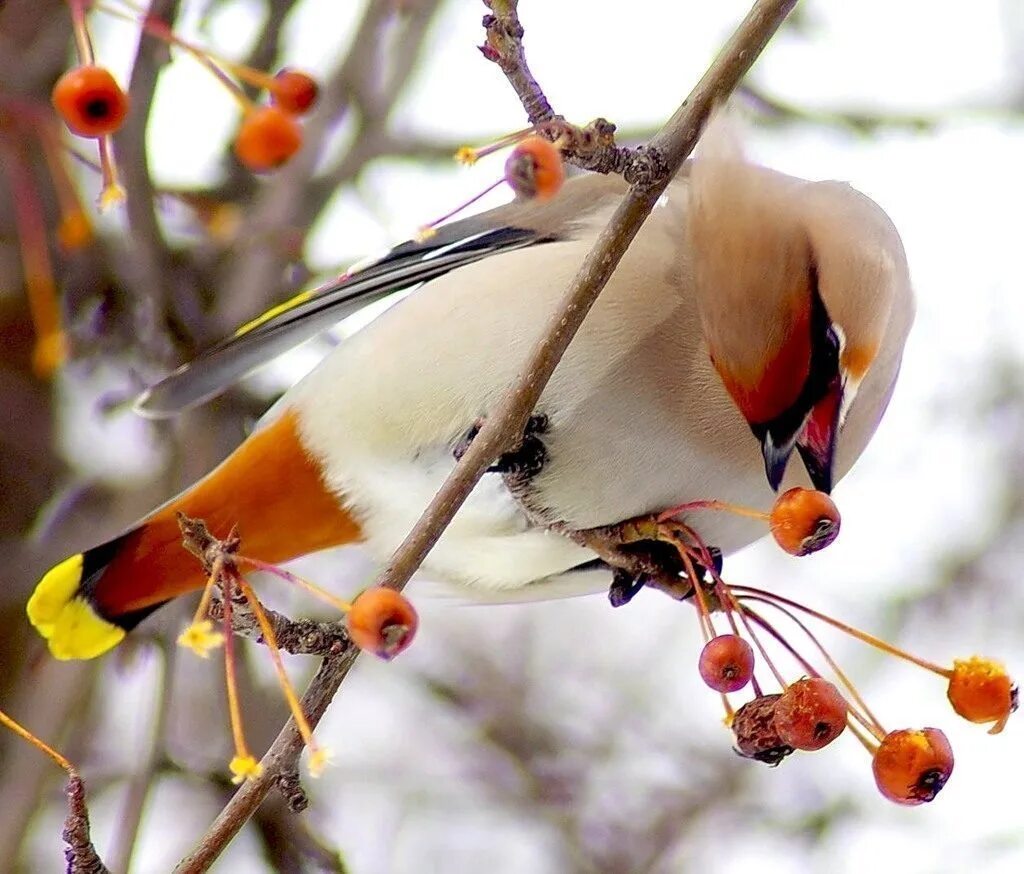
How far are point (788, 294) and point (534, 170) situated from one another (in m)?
0.94

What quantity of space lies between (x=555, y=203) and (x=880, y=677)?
2245mm

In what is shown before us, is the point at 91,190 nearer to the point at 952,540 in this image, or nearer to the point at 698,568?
the point at 698,568

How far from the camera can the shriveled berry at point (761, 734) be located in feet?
6.37

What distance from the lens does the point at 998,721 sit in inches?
76.0

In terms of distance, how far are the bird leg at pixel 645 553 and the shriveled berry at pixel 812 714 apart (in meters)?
0.56

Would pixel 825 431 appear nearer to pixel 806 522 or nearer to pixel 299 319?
pixel 806 522

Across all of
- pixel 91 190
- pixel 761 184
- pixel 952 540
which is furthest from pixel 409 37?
pixel 952 540

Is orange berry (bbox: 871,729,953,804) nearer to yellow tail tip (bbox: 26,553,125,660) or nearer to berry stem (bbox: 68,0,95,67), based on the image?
berry stem (bbox: 68,0,95,67)

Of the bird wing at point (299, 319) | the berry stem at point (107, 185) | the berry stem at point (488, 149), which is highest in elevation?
the bird wing at point (299, 319)

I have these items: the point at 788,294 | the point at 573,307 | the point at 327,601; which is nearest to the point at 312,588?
the point at 327,601

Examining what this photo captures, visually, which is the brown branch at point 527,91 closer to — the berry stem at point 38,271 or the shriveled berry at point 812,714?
the shriveled berry at point 812,714

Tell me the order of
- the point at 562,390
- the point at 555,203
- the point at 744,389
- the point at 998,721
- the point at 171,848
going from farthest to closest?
1. the point at 171,848
2. the point at 555,203
3. the point at 562,390
4. the point at 744,389
5. the point at 998,721

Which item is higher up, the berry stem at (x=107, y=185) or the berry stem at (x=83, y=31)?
the berry stem at (x=83, y=31)

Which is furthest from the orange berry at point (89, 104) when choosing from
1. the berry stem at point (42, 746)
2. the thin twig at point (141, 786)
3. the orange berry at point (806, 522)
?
the thin twig at point (141, 786)
